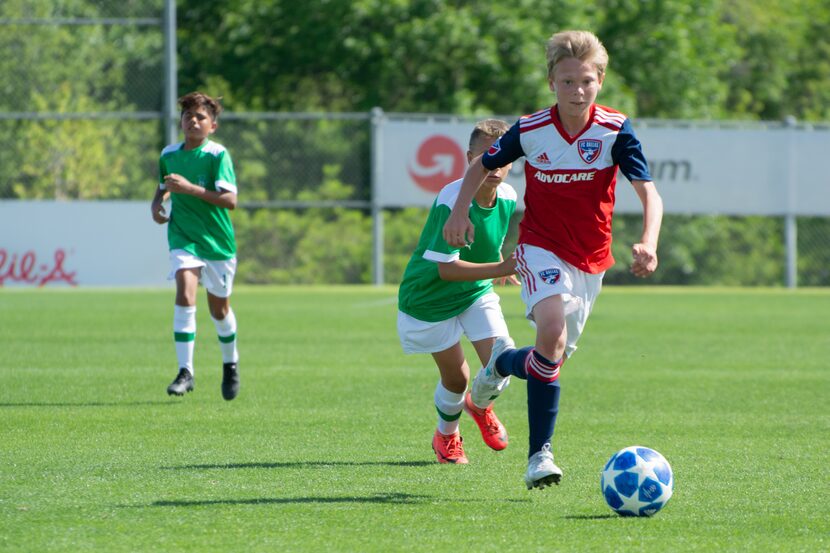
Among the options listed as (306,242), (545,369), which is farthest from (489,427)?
(306,242)

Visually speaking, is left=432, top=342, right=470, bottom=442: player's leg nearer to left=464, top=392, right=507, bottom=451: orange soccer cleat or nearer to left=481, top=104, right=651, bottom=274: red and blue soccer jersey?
left=464, top=392, right=507, bottom=451: orange soccer cleat

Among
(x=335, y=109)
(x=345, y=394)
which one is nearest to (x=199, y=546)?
(x=345, y=394)

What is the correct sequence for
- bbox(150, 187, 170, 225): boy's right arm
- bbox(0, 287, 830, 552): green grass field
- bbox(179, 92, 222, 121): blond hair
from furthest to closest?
bbox(150, 187, 170, 225): boy's right arm → bbox(179, 92, 222, 121): blond hair → bbox(0, 287, 830, 552): green grass field

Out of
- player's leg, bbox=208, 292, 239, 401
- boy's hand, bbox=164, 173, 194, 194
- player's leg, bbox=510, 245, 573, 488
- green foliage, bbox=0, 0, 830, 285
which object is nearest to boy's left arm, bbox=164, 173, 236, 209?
boy's hand, bbox=164, 173, 194, 194

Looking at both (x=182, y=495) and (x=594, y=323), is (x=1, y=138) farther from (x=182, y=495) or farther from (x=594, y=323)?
(x=182, y=495)

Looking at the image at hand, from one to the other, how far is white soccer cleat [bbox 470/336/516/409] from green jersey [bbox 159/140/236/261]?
3.02 metres

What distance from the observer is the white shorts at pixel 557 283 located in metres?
5.36

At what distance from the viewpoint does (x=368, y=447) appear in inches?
256

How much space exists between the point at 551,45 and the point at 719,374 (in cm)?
529

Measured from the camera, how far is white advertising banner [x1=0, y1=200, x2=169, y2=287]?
18750mm

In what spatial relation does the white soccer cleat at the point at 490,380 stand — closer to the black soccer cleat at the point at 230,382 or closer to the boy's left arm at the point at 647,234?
the boy's left arm at the point at 647,234

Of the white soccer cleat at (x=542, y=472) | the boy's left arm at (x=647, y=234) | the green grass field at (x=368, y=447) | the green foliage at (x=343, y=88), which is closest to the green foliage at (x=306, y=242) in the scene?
the green foliage at (x=343, y=88)

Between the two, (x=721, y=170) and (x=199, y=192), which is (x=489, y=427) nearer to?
(x=199, y=192)

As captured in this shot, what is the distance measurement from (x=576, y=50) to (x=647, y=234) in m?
0.81
